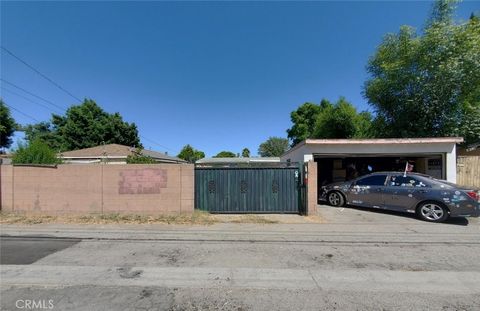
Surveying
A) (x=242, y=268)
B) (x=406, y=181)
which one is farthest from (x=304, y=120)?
(x=242, y=268)

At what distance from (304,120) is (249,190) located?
1405 inches

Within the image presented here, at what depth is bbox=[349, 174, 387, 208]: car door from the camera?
10781 mm

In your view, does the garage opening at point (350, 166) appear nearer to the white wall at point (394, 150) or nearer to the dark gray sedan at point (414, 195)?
the white wall at point (394, 150)

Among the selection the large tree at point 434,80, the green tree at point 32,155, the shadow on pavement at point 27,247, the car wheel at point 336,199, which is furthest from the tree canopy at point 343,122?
the shadow on pavement at point 27,247

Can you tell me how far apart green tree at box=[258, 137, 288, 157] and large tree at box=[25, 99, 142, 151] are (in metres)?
54.4

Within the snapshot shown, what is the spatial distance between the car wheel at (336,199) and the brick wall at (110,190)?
5.92 m

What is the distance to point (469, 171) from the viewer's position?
13195mm

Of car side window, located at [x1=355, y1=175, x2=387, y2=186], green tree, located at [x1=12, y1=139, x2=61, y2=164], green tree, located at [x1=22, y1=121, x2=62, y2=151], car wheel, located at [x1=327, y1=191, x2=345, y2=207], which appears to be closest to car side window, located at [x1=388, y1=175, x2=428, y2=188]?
car side window, located at [x1=355, y1=175, x2=387, y2=186]

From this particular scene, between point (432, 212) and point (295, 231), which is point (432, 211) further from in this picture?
point (295, 231)

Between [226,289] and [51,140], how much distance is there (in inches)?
1479

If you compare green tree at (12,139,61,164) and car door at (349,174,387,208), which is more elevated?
green tree at (12,139,61,164)

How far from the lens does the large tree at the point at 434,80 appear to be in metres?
15.6

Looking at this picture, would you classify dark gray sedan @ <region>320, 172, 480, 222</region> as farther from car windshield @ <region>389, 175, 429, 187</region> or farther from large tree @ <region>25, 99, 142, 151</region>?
large tree @ <region>25, 99, 142, 151</region>

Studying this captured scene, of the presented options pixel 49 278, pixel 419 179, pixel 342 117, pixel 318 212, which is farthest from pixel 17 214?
pixel 342 117
